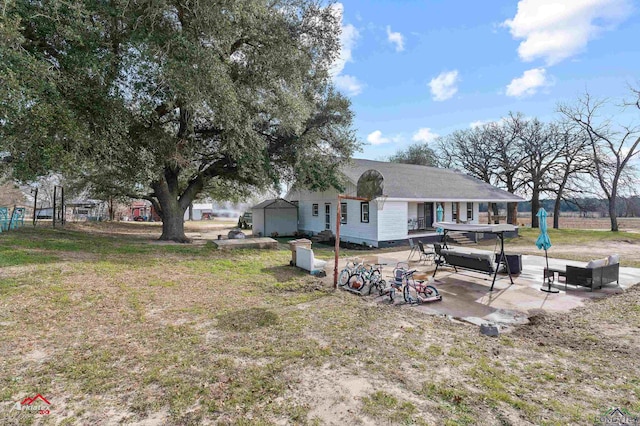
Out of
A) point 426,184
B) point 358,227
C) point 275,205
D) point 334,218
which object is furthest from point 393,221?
point 275,205

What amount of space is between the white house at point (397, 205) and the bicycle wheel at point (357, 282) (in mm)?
7306

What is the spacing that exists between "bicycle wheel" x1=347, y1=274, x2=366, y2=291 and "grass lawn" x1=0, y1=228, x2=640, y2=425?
Result: 60 centimetres

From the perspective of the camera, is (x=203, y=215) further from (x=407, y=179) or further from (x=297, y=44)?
(x=297, y=44)

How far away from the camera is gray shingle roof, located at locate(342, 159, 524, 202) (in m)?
17.4

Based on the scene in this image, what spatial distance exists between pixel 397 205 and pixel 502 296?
959 centimetres

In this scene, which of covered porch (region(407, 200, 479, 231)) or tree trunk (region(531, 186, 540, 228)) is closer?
covered porch (region(407, 200, 479, 231))

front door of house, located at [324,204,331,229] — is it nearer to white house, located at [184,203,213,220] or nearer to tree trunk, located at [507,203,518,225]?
tree trunk, located at [507,203,518,225]

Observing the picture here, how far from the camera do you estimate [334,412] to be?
2863 mm

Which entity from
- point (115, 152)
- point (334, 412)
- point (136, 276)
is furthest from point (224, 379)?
point (115, 152)

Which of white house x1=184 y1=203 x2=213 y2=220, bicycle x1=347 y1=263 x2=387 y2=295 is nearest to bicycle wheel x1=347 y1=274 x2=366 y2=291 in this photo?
bicycle x1=347 y1=263 x2=387 y2=295

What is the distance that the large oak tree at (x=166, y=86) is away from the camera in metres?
8.10

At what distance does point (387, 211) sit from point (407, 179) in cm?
456

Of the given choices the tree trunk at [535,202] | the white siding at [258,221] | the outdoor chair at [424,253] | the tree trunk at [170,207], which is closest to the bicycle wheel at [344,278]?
the outdoor chair at [424,253]

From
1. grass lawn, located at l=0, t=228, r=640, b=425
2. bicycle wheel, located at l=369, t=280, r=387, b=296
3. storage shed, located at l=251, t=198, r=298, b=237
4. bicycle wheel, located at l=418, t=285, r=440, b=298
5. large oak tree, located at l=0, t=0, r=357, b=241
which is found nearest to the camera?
grass lawn, located at l=0, t=228, r=640, b=425
